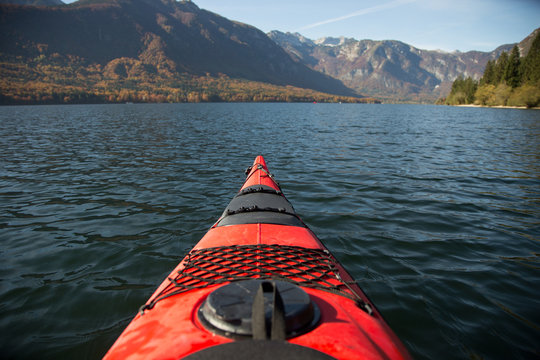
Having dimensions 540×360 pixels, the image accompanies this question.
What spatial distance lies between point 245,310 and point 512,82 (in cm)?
9247

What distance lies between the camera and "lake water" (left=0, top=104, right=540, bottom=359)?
3.11 meters

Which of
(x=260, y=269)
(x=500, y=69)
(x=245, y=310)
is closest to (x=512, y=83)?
(x=500, y=69)

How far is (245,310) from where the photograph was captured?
1.61m

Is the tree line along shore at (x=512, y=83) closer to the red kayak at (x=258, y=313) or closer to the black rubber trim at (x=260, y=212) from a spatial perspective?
the black rubber trim at (x=260, y=212)

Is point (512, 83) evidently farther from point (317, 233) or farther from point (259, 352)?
point (259, 352)

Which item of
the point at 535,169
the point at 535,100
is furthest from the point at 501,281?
the point at 535,100

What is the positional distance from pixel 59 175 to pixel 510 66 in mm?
93668

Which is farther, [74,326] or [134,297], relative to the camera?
[134,297]

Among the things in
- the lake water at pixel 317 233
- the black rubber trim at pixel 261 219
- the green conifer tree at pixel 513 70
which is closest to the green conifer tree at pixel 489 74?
the green conifer tree at pixel 513 70

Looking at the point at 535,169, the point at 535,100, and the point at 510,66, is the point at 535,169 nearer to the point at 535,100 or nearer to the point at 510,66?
the point at 535,100

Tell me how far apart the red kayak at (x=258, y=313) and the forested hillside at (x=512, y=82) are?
73684 millimetres

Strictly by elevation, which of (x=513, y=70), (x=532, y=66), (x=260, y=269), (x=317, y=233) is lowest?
(x=317, y=233)

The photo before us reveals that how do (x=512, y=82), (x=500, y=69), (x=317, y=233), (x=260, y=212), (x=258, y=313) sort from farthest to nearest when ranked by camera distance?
(x=500, y=69) < (x=512, y=82) < (x=317, y=233) < (x=260, y=212) < (x=258, y=313)

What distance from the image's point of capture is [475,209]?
260 inches
